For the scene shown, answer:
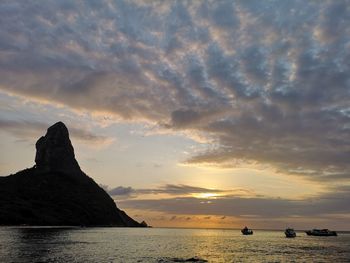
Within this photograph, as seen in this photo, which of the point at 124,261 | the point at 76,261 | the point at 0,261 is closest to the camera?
the point at 0,261

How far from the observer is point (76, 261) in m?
97.1

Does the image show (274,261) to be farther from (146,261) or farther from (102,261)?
(102,261)

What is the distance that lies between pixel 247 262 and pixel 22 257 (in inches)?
2255

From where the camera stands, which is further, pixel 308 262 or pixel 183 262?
pixel 308 262

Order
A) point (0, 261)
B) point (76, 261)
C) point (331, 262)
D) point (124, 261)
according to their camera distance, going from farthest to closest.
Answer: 1. point (331, 262)
2. point (124, 261)
3. point (76, 261)
4. point (0, 261)

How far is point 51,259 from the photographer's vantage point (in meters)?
98.2

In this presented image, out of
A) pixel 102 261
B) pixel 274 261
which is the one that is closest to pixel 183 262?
pixel 102 261

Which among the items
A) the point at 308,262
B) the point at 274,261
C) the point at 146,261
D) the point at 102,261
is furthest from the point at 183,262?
the point at 308,262

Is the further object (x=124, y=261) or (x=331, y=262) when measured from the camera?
(x=331, y=262)

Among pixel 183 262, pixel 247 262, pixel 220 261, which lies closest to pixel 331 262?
pixel 247 262

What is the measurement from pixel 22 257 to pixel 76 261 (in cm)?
1348

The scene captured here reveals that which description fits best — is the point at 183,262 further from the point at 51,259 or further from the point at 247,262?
the point at 51,259

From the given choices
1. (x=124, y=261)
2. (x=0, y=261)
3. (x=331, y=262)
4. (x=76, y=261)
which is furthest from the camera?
(x=331, y=262)

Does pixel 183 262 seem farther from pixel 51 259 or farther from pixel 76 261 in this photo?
pixel 51 259
